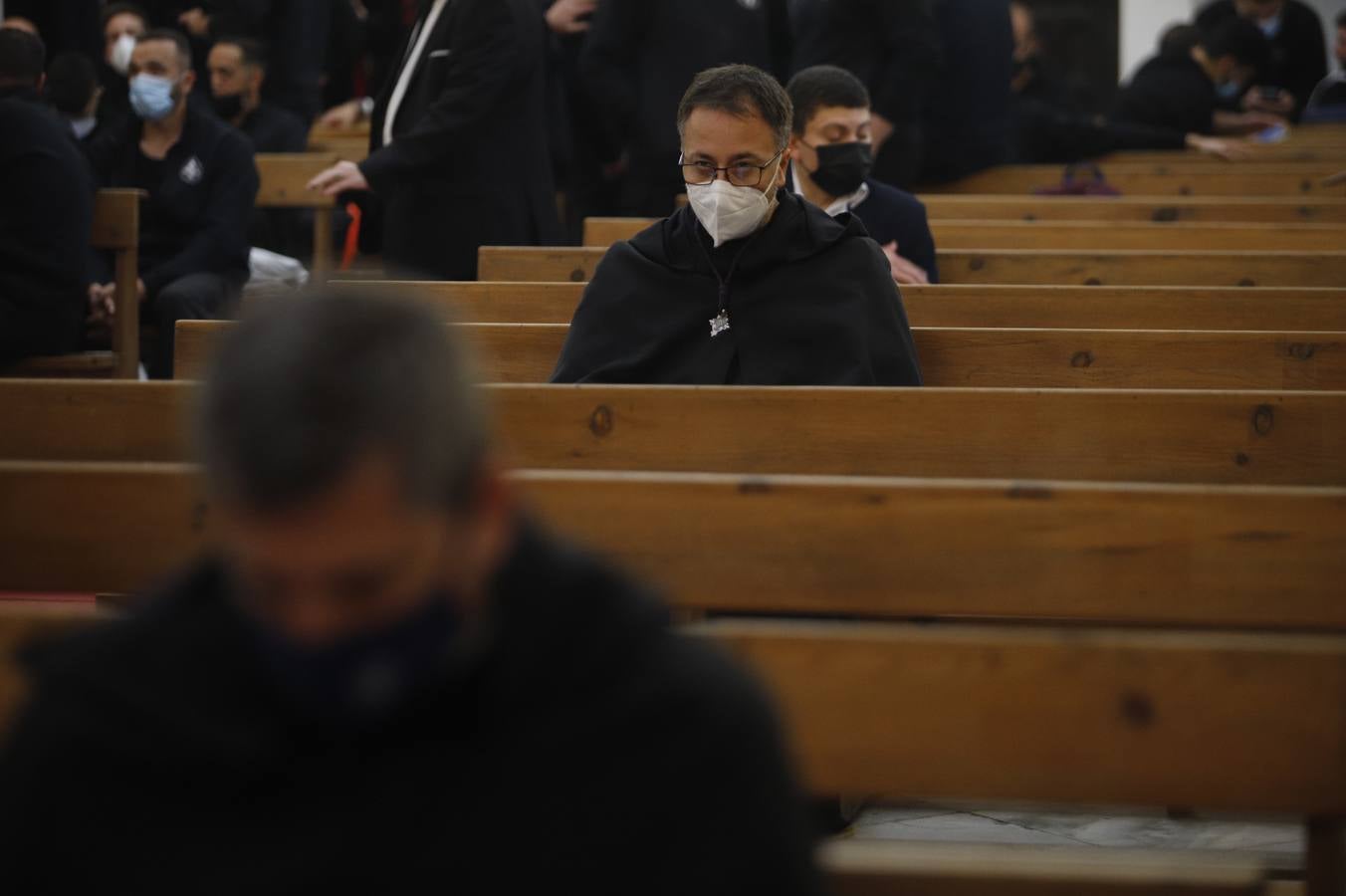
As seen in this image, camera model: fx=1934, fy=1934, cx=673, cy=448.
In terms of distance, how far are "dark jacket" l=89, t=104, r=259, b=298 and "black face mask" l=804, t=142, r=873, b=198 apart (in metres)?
2.65

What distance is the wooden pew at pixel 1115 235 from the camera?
5.54 metres

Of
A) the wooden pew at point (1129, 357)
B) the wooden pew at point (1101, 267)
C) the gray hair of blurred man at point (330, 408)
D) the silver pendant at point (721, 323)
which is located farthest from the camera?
the wooden pew at point (1101, 267)

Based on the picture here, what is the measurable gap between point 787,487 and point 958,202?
Answer: 429 cm

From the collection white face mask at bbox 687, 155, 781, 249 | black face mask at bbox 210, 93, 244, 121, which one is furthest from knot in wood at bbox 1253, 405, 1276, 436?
black face mask at bbox 210, 93, 244, 121

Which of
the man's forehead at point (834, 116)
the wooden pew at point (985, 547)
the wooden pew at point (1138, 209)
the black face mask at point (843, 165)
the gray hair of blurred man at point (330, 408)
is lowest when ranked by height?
the wooden pew at point (985, 547)

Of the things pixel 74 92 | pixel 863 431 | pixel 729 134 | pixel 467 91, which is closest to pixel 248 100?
pixel 74 92

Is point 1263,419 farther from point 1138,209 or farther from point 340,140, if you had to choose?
point 340,140

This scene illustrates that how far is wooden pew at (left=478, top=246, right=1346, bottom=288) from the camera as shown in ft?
16.2

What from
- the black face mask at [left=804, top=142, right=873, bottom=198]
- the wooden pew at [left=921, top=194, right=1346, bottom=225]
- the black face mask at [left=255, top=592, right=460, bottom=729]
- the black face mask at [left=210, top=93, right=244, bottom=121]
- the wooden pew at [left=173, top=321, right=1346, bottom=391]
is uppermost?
the black face mask at [left=210, top=93, right=244, bottom=121]

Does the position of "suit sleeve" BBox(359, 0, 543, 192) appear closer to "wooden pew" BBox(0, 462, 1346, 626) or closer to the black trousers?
the black trousers

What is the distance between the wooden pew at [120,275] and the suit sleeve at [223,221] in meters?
0.64

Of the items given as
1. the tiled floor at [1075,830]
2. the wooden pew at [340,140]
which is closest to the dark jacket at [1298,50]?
the wooden pew at [340,140]

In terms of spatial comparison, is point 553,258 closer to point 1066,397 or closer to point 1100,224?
point 1100,224

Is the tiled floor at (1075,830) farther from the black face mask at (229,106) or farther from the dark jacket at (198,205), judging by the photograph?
the black face mask at (229,106)
